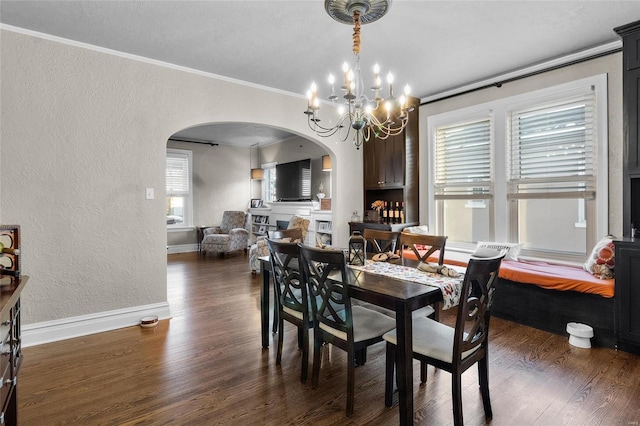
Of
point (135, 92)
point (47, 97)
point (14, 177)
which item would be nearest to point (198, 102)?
point (135, 92)

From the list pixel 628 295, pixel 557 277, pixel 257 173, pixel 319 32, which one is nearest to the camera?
pixel 628 295

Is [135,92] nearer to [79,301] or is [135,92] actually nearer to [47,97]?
[47,97]

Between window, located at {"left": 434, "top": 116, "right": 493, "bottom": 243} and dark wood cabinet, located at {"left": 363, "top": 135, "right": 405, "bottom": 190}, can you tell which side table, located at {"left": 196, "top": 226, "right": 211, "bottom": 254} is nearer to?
dark wood cabinet, located at {"left": 363, "top": 135, "right": 405, "bottom": 190}

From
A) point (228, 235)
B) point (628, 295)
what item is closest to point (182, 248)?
point (228, 235)

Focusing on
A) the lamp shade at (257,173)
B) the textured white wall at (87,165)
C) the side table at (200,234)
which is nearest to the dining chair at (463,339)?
the textured white wall at (87,165)

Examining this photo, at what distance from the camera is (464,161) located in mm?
4617

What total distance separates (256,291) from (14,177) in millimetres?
2765

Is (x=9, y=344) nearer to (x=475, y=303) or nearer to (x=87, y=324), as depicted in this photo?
(x=87, y=324)

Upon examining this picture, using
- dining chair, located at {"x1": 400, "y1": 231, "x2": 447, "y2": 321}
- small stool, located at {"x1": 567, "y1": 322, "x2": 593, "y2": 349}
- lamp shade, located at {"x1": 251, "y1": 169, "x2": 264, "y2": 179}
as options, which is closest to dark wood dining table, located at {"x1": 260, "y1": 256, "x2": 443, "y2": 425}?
dining chair, located at {"x1": 400, "y1": 231, "x2": 447, "y2": 321}

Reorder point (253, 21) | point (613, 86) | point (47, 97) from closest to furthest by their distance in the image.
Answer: point (253, 21)
point (47, 97)
point (613, 86)

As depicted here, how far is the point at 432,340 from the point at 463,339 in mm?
163

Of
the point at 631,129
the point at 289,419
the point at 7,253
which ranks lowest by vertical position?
the point at 289,419

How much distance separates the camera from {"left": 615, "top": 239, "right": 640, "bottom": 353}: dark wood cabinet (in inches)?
104

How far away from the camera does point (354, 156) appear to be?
5410mm
